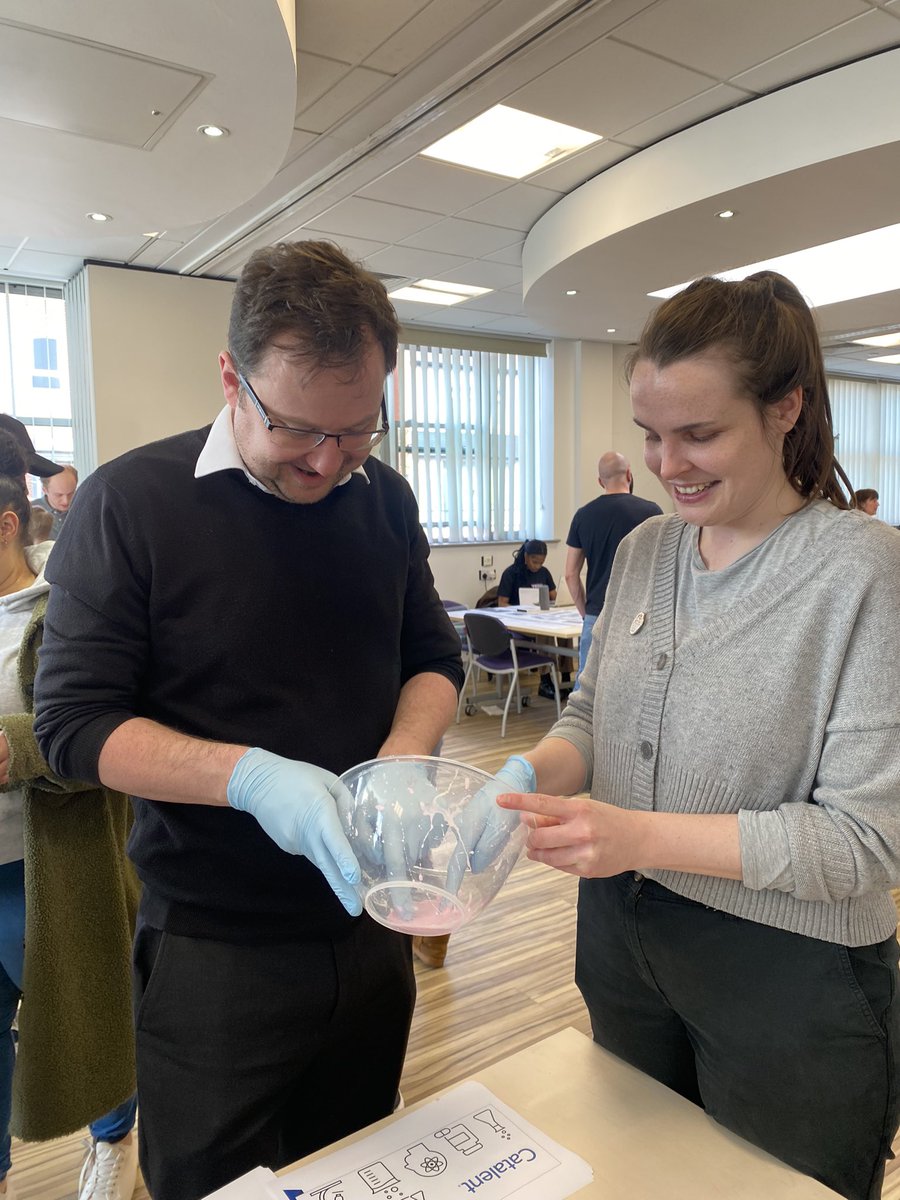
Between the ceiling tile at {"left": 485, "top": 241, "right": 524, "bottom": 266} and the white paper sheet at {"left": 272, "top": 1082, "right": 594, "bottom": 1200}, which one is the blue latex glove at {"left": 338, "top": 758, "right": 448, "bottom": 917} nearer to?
the white paper sheet at {"left": 272, "top": 1082, "right": 594, "bottom": 1200}

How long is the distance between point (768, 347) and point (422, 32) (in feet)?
8.69

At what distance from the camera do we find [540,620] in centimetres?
594

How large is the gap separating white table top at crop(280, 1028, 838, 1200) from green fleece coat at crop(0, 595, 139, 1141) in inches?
30.4

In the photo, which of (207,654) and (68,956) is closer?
(207,654)

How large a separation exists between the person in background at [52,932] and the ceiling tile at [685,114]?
10.6ft

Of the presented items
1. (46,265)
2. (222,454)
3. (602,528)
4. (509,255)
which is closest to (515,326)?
(509,255)

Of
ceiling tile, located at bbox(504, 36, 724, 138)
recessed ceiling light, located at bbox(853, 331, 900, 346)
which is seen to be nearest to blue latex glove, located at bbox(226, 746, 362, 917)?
ceiling tile, located at bbox(504, 36, 724, 138)

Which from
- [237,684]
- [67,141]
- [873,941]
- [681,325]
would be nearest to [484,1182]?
[873,941]

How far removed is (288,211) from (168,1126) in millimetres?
4545

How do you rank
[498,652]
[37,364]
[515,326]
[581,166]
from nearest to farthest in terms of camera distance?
1. [581,166]
2. [498,652]
3. [37,364]
4. [515,326]

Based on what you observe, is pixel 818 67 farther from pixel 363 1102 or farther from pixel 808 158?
pixel 363 1102

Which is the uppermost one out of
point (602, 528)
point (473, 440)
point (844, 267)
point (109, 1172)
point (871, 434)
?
point (844, 267)

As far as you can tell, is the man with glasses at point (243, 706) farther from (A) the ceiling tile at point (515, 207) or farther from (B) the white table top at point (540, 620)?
(B) the white table top at point (540, 620)

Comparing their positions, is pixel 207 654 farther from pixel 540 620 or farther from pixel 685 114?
pixel 540 620
